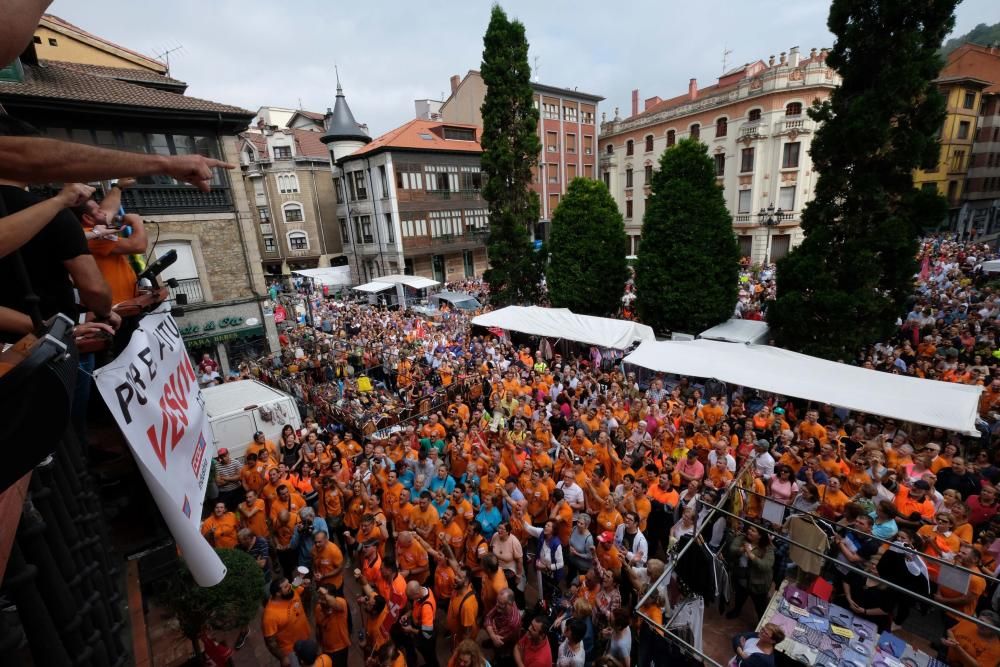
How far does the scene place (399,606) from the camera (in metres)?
5.39

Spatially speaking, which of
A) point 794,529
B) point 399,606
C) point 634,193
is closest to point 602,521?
point 794,529

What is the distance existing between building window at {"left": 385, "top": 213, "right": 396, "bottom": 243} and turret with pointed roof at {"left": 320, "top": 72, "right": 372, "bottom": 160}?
721 cm

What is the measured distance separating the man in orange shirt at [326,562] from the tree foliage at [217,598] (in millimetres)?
1726

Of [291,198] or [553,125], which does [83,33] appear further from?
[553,125]

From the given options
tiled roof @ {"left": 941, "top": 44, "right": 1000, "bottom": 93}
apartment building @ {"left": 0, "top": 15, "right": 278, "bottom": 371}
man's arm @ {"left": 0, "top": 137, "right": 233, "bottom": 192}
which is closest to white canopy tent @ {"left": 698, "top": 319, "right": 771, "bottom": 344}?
man's arm @ {"left": 0, "top": 137, "right": 233, "bottom": 192}

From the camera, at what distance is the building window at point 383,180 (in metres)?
31.7

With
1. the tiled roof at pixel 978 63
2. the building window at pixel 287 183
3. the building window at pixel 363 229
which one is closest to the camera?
the building window at pixel 363 229

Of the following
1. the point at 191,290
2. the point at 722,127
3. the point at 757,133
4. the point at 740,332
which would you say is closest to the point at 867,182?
the point at 740,332

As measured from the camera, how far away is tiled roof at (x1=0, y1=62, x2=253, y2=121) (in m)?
13.6

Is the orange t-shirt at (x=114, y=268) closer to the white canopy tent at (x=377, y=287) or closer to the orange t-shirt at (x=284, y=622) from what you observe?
the orange t-shirt at (x=284, y=622)

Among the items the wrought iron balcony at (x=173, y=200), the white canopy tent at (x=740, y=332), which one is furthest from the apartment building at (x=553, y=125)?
the wrought iron balcony at (x=173, y=200)

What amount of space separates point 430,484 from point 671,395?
6677 millimetres

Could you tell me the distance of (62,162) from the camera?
4.50 ft

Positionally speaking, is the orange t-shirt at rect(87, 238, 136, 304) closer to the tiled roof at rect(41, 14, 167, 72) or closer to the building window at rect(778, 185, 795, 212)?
the tiled roof at rect(41, 14, 167, 72)
